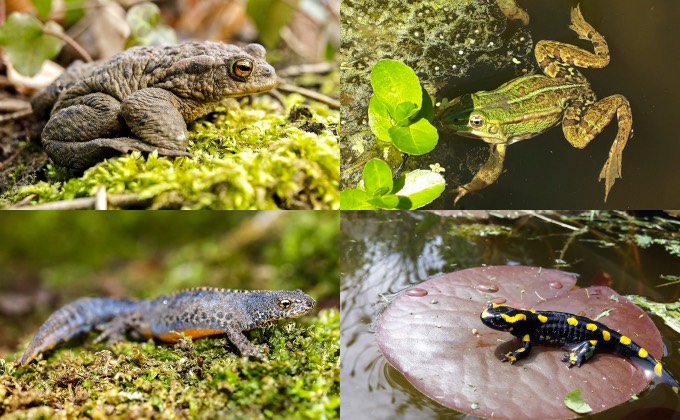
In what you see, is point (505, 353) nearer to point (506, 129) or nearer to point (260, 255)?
point (506, 129)

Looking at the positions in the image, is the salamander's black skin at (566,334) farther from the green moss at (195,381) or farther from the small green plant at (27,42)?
the small green plant at (27,42)

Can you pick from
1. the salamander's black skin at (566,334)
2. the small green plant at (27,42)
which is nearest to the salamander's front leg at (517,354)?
the salamander's black skin at (566,334)

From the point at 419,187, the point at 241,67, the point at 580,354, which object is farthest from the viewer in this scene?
the point at 419,187

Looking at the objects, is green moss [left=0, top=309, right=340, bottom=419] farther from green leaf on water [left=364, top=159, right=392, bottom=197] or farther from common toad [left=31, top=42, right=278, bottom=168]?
common toad [left=31, top=42, right=278, bottom=168]

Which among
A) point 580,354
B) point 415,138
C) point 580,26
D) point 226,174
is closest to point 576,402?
point 580,354

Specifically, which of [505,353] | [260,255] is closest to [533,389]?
[505,353]

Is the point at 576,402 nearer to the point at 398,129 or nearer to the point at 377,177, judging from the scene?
the point at 377,177
